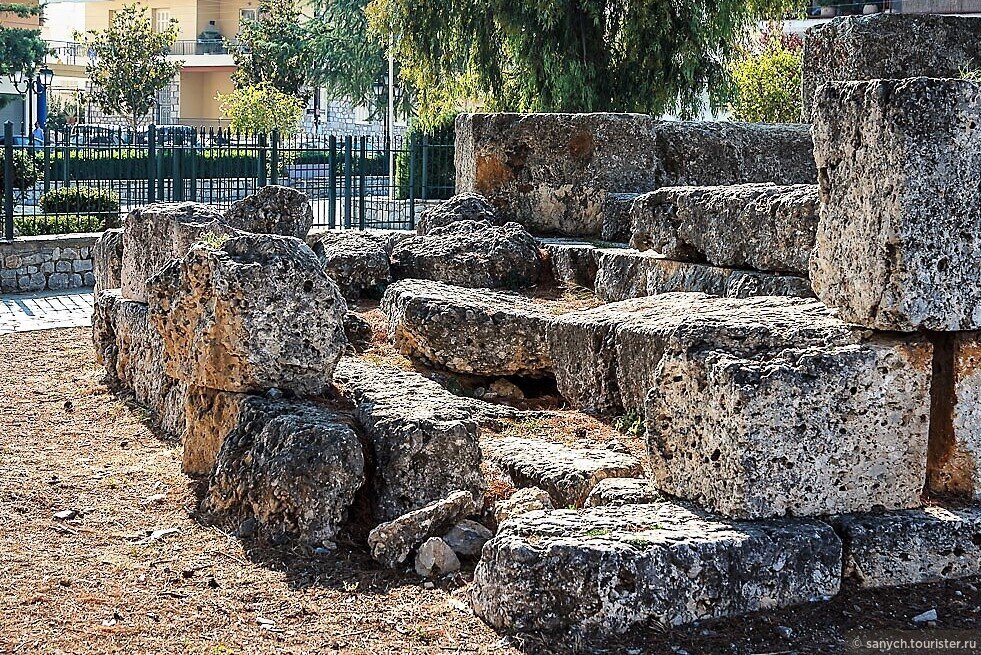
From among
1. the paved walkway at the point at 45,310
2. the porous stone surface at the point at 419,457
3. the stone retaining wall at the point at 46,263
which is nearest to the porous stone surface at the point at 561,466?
the porous stone surface at the point at 419,457

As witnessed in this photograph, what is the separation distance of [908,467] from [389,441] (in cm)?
Result: 227

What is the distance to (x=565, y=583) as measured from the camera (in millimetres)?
4293

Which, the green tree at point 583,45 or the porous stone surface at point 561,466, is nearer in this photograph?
the porous stone surface at point 561,466

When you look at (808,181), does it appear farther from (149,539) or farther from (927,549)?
(149,539)

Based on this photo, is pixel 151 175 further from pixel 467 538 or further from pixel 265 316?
pixel 467 538

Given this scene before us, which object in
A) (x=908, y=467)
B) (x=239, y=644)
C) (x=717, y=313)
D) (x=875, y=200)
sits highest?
(x=875, y=200)

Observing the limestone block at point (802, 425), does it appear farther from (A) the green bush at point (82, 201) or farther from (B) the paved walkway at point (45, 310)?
(A) the green bush at point (82, 201)

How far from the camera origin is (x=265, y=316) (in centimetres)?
621

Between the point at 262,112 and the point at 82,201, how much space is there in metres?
15.5

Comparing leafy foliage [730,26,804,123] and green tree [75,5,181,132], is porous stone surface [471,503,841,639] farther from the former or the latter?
green tree [75,5,181,132]

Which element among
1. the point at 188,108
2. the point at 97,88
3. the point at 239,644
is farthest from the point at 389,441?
the point at 188,108

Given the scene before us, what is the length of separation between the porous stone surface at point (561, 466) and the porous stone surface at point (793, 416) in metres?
0.73

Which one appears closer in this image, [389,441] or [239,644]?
[239,644]

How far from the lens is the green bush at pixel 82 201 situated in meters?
16.1
